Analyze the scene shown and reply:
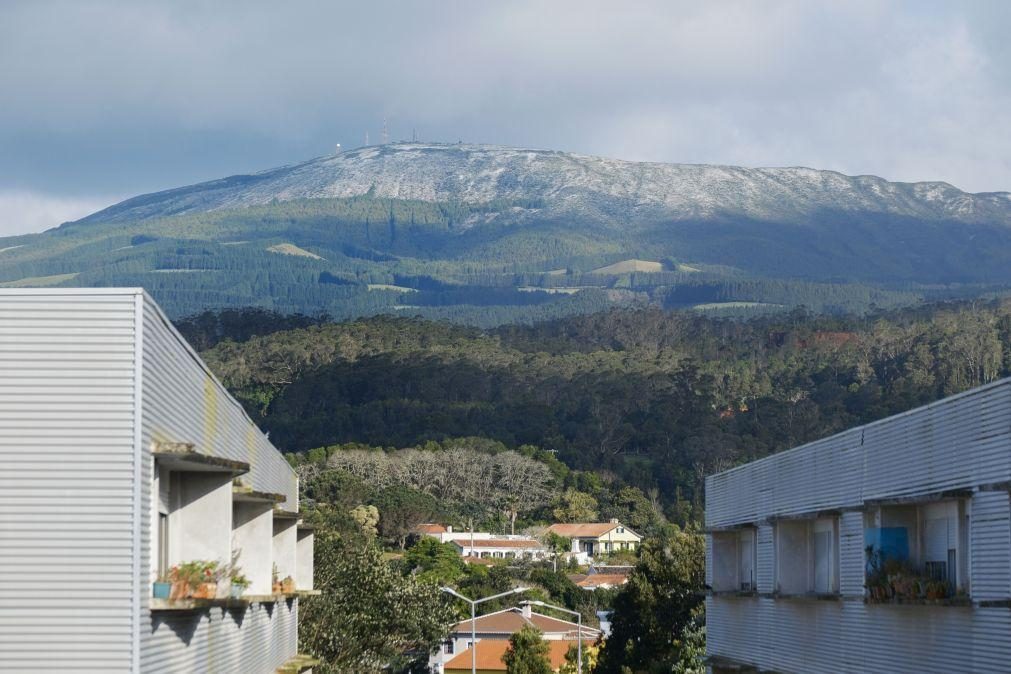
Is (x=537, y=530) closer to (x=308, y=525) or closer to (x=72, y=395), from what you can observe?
(x=308, y=525)

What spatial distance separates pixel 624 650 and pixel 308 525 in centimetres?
3160

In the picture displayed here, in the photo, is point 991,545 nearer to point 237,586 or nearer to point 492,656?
point 237,586

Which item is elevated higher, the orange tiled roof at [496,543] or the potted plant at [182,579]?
the potted plant at [182,579]

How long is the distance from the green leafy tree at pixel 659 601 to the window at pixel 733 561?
23.2 meters

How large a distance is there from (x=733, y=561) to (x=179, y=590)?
79.8 feet

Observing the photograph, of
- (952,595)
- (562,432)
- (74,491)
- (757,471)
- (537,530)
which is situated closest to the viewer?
(74,491)

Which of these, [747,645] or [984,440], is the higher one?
[984,440]

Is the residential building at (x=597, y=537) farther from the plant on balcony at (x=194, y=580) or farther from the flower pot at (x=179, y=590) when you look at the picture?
the flower pot at (x=179, y=590)

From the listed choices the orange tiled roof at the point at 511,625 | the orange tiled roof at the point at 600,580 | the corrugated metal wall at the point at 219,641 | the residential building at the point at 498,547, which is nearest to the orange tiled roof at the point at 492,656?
the orange tiled roof at the point at 511,625

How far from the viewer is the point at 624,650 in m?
66.6

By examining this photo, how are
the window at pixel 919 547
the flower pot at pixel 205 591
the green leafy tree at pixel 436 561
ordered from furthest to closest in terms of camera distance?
1. the green leafy tree at pixel 436 561
2. the window at pixel 919 547
3. the flower pot at pixel 205 591

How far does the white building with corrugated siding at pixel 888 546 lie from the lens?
68.2 ft

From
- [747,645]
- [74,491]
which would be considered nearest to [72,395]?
[74,491]

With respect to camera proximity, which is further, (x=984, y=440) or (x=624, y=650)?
(x=624, y=650)
